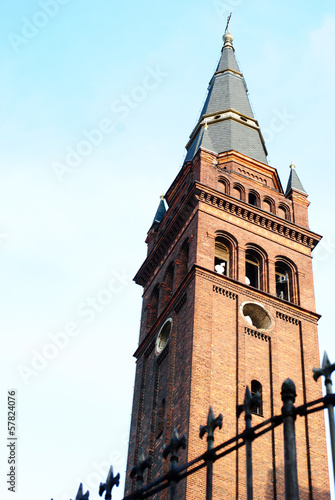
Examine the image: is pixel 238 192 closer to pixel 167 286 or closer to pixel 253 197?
pixel 253 197

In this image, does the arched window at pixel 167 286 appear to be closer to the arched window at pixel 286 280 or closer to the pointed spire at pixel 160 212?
the arched window at pixel 286 280

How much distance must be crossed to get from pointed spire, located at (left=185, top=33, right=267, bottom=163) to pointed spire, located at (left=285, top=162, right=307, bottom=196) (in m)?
1.66

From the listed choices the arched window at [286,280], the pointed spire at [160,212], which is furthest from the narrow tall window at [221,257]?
the pointed spire at [160,212]

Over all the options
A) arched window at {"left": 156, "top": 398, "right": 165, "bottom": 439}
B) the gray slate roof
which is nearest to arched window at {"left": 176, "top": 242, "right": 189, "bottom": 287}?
arched window at {"left": 156, "top": 398, "right": 165, "bottom": 439}

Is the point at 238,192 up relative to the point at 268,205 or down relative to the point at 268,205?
up

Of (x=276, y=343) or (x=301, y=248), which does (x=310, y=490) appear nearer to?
(x=276, y=343)

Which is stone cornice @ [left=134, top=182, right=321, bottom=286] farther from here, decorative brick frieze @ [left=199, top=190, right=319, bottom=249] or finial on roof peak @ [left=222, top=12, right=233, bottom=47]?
finial on roof peak @ [left=222, top=12, right=233, bottom=47]

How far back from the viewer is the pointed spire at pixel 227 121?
42.3 meters

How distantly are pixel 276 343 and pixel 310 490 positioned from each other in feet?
20.9

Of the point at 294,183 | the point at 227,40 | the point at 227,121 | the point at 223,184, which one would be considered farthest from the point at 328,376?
the point at 227,40

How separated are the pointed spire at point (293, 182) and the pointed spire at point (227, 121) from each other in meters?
1.66

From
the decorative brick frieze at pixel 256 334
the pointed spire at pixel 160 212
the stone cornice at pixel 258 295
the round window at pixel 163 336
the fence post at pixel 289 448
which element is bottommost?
the fence post at pixel 289 448

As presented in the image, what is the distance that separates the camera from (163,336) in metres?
33.4

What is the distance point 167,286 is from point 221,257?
127 inches
